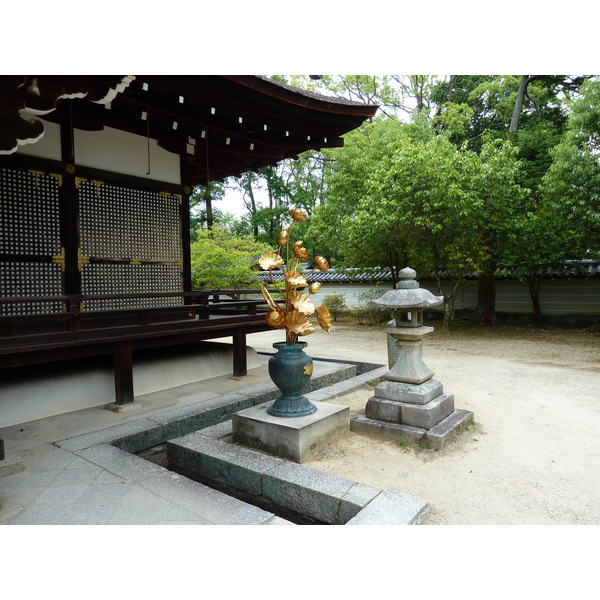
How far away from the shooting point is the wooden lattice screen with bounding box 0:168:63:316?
5.07 metres

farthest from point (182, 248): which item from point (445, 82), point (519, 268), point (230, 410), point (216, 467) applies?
point (445, 82)

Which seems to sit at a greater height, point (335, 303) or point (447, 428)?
point (335, 303)

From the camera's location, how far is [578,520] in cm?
298

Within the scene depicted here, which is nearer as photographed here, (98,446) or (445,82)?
(98,446)

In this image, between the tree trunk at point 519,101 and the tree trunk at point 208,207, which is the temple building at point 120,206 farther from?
the tree trunk at point 208,207

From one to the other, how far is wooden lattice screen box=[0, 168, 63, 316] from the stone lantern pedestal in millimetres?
4199

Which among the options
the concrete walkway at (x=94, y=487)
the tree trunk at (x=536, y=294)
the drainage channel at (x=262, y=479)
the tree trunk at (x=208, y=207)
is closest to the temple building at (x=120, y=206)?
the concrete walkway at (x=94, y=487)

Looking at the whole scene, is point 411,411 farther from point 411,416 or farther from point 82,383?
point 82,383

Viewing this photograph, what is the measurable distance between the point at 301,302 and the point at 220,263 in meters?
8.87

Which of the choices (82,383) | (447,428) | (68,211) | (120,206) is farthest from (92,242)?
(447,428)

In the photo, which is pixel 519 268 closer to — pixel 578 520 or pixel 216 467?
pixel 578 520

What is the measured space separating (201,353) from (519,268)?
1094 cm

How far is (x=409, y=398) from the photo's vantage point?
180 inches

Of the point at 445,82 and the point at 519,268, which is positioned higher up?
the point at 445,82
